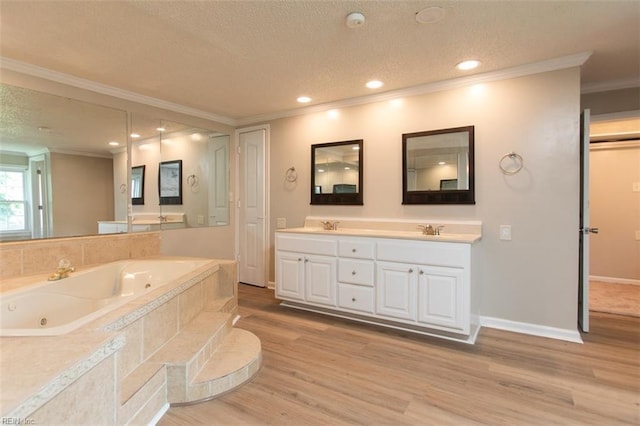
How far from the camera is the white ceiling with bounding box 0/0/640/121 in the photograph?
187 cm

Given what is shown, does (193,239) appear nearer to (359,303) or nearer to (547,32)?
(359,303)

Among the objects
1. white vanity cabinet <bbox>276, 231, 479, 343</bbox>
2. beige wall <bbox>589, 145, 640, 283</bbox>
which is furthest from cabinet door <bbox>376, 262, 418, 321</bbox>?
beige wall <bbox>589, 145, 640, 283</bbox>

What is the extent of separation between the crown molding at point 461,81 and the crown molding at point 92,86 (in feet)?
3.74

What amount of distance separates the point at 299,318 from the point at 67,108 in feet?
9.33

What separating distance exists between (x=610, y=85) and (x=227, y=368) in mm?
4122

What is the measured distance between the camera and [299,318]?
312 cm

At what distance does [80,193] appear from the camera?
2.86 meters

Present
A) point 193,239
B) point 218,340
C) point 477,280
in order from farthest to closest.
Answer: point 193,239, point 477,280, point 218,340

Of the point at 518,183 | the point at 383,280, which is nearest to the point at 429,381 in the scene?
the point at 383,280

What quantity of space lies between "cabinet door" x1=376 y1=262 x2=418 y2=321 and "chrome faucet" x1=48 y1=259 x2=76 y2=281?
95.9 inches

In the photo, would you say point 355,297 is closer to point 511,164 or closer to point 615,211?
point 511,164

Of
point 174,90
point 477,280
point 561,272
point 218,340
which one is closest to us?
point 218,340

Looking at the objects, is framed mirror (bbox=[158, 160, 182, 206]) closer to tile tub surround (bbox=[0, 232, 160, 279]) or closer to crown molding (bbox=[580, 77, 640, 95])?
tile tub surround (bbox=[0, 232, 160, 279])

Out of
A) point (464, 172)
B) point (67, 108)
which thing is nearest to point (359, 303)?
point (464, 172)
